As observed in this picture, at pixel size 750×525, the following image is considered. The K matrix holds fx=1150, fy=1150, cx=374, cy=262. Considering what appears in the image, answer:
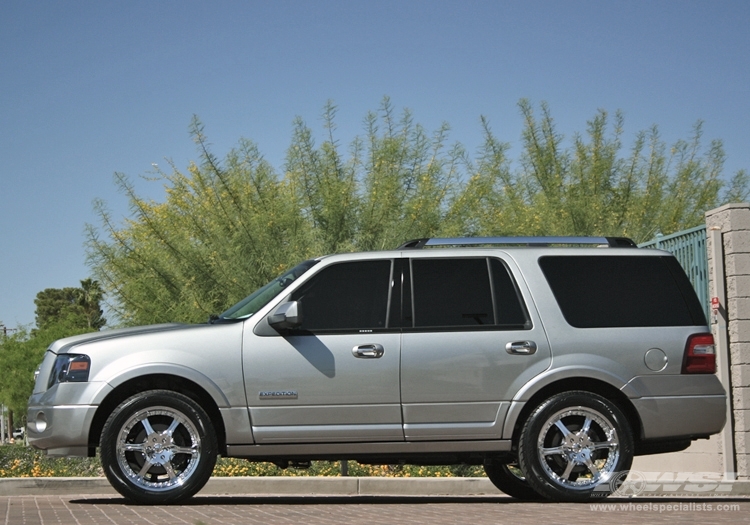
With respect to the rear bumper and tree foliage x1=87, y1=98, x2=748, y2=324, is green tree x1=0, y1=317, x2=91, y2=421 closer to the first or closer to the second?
tree foliage x1=87, y1=98, x2=748, y2=324

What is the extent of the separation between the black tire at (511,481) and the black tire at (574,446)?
143cm

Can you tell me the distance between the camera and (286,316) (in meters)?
8.47

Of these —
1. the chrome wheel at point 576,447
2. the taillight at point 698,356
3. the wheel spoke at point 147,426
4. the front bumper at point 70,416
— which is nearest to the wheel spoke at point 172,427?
the wheel spoke at point 147,426

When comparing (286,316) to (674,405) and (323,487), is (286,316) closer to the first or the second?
(674,405)

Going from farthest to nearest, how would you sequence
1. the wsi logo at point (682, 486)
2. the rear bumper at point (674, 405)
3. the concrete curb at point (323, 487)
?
the concrete curb at point (323, 487)
the wsi logo at point (682, 486)
the rear bumper at point (674, 405)

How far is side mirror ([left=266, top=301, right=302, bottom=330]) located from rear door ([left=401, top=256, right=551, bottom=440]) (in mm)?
876

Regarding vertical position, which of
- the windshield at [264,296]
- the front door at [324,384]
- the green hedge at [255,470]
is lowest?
the green hedge at [255,470]

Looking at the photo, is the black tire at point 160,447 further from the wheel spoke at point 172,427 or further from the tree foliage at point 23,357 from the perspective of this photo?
the tree foliage at point 23,357

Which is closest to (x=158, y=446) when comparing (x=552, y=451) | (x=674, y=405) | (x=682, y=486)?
(x=552, y=451)

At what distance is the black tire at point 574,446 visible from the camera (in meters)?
8.80

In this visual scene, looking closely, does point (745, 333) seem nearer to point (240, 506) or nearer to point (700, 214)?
point (240, 506)

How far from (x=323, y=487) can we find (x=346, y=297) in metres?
3.45

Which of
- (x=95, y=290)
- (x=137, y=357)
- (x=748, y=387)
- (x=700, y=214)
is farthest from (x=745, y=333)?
(x=95, y=290)

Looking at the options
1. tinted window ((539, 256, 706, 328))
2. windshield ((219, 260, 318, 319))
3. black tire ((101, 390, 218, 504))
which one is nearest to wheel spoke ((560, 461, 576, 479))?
tinted window ((539, 256, 706, 328))
